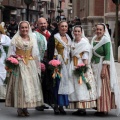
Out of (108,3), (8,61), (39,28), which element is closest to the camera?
(8,61)

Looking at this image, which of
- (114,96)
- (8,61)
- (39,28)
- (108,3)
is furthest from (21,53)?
(108,3)

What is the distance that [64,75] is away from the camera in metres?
10.7

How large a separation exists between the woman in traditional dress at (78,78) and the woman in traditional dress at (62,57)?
10 cm

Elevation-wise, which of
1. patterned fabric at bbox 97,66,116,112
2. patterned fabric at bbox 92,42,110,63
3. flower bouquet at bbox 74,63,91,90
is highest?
patterned fabric at bbox 92,42,110,63

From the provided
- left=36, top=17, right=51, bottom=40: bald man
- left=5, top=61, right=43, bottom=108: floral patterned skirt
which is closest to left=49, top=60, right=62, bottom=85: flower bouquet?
left=5, top=61, right=43, bottom=108: floral patterned skirt

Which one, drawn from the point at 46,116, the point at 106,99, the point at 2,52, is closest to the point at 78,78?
the point at 106,99

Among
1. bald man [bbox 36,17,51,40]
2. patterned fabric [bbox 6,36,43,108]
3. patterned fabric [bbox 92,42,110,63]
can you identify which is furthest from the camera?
bald man [bbox 36,17,51,40]

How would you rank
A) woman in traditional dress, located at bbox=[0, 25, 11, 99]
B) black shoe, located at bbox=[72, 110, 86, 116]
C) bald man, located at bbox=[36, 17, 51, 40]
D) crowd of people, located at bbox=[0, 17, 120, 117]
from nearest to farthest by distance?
crowd of people, located at bbox=[0, 17, 120, 117]
black shoe, located at bbox=[72, 110, 86, 116]
bald man, located at bbox=[36, 17, 51, 40]
woman in traditional dress, located at bbox=[0, 25, 11, 99]

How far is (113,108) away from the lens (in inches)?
426

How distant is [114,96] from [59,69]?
1.16 meters

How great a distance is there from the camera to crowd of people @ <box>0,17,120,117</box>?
10547 mm

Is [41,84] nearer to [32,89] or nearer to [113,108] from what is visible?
[32,89]

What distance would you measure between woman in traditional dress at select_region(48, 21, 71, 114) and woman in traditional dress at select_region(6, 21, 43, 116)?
0.31 m

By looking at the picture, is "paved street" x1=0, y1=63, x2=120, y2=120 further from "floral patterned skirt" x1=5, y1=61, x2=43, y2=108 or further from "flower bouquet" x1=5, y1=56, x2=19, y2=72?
"flower bouquet" x1=5, y1=56, x2=19, y2=72
